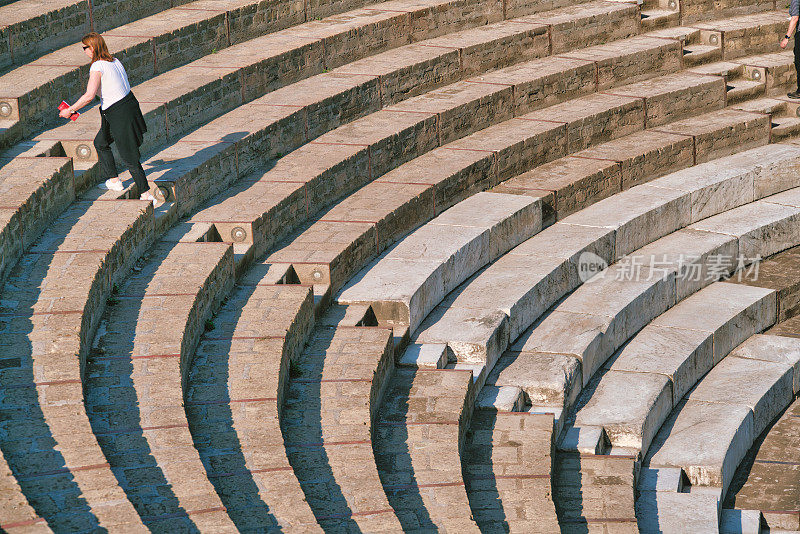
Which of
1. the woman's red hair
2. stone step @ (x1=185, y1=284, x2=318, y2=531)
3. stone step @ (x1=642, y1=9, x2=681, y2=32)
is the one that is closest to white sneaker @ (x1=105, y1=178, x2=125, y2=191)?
the woman's red hair

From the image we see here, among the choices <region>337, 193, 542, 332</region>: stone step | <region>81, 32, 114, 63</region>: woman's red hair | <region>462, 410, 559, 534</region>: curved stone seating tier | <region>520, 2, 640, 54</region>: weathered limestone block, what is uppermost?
<region>81, 32, 114, 63</region>: woman's red hair

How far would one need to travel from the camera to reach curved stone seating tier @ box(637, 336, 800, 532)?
791cm

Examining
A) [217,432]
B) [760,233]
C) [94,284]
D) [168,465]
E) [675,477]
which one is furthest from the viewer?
[760,233]

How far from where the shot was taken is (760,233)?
11242mm

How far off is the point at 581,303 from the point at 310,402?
3.12 m

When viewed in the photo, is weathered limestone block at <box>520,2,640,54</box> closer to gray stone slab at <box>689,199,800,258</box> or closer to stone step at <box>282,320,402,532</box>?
gray stone slab at <box>689,199,800,258</box>

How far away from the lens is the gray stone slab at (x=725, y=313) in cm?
996

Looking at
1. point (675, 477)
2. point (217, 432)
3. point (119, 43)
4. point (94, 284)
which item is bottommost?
point (675, 477)

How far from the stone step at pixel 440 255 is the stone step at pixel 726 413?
1931 mm

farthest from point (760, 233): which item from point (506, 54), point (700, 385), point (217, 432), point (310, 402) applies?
point (217, 432)

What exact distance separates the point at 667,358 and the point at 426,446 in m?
2.85

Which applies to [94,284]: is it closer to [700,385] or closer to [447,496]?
[447,496]

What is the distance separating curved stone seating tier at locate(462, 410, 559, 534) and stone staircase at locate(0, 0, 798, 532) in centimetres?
2

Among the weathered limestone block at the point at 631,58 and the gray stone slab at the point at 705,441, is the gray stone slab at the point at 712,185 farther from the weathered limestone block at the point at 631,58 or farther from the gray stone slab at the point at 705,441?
the gray stone slab at the point at 705,441
